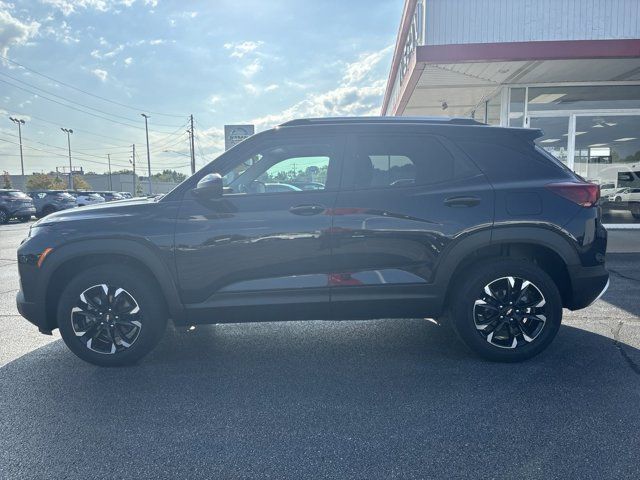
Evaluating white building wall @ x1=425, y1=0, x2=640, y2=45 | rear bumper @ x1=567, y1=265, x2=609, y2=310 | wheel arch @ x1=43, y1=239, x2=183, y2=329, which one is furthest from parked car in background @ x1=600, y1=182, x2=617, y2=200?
wheel arch @ x1=43, y1=239, x2=183, y2=329

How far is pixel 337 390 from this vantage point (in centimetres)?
309

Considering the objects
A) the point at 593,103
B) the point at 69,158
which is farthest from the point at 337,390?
the point at 69,158

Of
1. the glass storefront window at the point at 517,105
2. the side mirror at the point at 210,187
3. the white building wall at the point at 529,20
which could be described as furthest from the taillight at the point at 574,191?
the glass storefront window at the point at 517,105

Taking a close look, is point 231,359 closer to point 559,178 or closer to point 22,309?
point 22,309

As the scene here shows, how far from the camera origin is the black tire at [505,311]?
3.40m

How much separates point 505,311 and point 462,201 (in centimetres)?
97

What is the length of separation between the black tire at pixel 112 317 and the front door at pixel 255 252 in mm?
312

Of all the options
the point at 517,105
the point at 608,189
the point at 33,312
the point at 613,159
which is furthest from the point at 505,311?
the point at 613,159

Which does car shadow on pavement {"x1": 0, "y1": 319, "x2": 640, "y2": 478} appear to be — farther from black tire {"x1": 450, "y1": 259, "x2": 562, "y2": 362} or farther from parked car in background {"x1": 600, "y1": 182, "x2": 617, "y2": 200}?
parked car in background {"x1": 600, "y1": 182, "x2": 617, "y2": 200}

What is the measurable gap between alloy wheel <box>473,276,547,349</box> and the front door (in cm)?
131

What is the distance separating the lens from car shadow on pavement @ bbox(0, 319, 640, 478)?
230cm

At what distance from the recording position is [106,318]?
11.2 feet

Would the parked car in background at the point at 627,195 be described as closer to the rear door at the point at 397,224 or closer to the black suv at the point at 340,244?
the black suv at the point at 340,244

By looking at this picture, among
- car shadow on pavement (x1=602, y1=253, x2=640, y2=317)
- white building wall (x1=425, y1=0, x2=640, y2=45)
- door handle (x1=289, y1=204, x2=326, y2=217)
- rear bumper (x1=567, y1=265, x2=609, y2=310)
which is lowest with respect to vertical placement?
car shadow on pavement (x1=602, y1=253, x2=640, y2=317)
